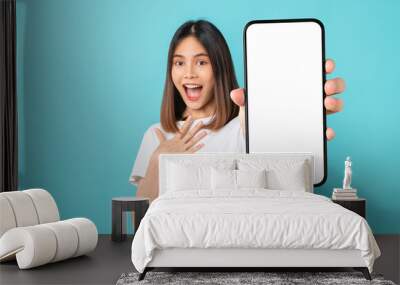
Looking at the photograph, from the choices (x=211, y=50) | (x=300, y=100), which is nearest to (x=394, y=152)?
(x=300, y=100)

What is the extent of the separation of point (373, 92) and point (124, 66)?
2.64 metres

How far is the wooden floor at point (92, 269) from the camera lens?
→ 4.79 metres

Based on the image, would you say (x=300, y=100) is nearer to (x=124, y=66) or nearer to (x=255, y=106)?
(x=255, y=106)

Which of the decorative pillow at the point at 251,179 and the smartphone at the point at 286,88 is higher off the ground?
the smartphone at the point at 286,88

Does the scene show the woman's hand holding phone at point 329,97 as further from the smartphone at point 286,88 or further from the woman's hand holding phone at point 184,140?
the woman's hand holding phone at point 184,140

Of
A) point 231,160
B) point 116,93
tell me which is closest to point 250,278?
point 231,160

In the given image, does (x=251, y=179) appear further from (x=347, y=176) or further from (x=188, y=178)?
(x=347, y=176)

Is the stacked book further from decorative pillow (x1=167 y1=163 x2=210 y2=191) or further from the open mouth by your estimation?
the open mouth

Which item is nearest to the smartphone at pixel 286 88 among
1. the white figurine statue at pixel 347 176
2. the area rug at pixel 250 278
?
the white figurine statue at pixel 347 176

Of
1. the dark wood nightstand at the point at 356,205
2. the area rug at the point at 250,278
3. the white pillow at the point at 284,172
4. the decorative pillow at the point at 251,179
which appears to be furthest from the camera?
the dark wood nightstand at the point at 356,205

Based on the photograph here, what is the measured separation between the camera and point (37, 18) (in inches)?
285

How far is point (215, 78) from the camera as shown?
7.08 metres

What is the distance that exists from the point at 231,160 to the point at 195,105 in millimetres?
809

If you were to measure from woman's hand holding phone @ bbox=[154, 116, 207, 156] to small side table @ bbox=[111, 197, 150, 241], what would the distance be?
70cm
